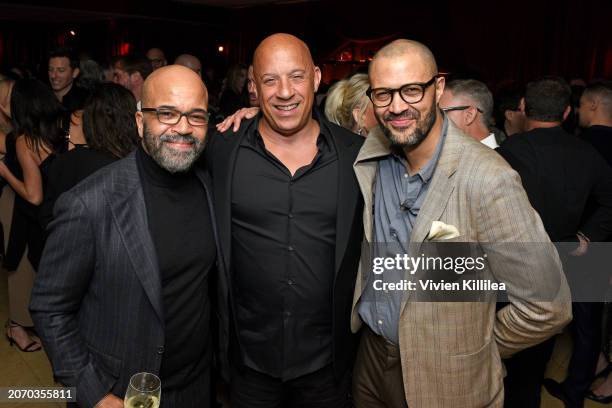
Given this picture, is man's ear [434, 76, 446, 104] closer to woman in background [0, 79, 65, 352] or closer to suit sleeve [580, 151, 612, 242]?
suit sleeve [580, 151, 612, 242]

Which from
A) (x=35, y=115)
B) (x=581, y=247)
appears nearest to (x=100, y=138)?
(x=35, y=115)

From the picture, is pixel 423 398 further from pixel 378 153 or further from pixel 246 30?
pixel 246 30

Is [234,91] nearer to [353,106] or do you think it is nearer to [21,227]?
[21,227]

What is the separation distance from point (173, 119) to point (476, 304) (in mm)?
1136

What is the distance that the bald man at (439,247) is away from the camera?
1517 millimetres

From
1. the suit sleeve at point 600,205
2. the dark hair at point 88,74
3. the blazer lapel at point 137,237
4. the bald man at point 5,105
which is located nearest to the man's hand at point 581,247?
the suit sleeve at point 600,205

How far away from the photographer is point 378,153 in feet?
5.92

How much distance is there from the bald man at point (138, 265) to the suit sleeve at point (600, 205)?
2.17 metres

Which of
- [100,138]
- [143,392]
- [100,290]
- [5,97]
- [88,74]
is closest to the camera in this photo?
[143,392]

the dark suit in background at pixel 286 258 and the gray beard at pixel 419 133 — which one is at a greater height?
the gray beard at pixel 419 133

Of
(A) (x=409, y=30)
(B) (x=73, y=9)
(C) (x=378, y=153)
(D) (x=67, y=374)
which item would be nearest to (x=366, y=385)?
(C) (x=378, y=153)

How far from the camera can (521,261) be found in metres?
1.52

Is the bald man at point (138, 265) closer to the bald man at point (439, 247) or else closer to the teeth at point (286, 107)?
the teeth at point (286, 107)

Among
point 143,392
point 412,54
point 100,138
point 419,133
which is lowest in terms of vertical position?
point 143,392
